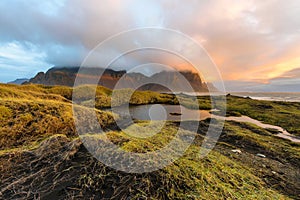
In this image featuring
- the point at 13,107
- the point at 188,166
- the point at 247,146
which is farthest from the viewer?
the point at 247,146

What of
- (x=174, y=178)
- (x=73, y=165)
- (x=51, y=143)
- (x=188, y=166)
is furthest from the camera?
(x=51, y=143)

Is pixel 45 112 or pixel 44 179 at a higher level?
pixel 45 112

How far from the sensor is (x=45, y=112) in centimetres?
1048

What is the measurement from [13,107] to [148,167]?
1001 cm

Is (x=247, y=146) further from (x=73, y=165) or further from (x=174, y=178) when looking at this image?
(x=73, y=165)

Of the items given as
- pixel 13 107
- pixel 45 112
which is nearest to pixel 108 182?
pixel 45 112

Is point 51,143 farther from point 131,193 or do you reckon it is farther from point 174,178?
point 174,178

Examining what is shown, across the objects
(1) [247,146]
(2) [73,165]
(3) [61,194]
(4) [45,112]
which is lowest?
(1) [247,146]

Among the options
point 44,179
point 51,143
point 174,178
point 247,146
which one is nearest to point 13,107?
point 51,143

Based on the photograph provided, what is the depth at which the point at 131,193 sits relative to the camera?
4.09m

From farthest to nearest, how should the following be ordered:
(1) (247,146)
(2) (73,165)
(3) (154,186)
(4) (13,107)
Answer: (1) (247,146) → (4) (13,107) → (2) (73,165) → (3) (154,186)

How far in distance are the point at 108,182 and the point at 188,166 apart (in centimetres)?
263

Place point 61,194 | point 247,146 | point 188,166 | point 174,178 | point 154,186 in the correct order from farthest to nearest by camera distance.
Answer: point 247,146
point 188,166
point 174,178
point 154,186
point 61,194

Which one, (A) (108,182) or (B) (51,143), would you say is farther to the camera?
(B) (51,143)
